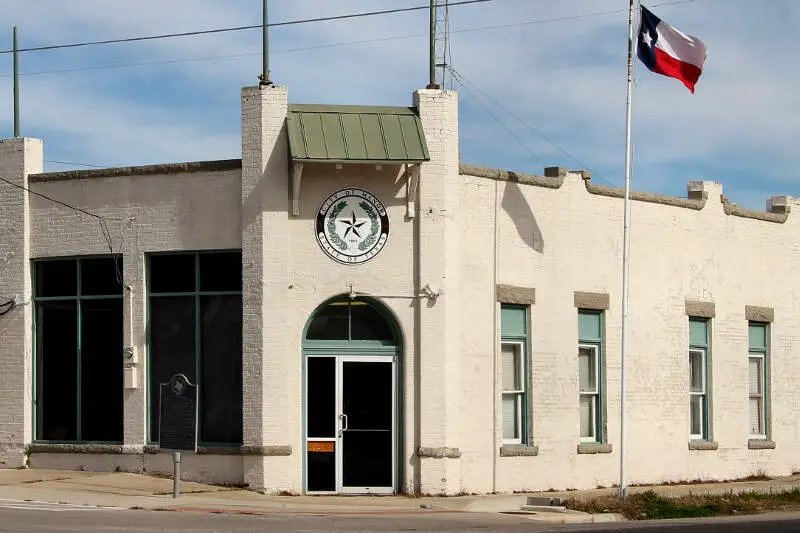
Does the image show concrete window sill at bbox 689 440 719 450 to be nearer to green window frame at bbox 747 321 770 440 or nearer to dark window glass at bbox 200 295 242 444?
green window frame at bbox 747 321 770 440

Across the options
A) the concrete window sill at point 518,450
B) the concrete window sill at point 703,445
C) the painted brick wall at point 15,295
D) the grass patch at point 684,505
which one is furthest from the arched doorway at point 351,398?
the concrete window sill at point 703,445

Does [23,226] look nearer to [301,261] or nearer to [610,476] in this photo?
[301,261]

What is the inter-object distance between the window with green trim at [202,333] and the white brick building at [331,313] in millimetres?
36

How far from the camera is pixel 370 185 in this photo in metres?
21.1

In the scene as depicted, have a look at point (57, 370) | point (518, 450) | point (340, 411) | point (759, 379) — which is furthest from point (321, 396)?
point (759, 379)

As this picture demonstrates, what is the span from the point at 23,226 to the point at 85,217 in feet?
3.91

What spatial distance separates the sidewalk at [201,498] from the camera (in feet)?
60.3

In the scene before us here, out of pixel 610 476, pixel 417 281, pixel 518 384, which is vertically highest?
pixel 417 281

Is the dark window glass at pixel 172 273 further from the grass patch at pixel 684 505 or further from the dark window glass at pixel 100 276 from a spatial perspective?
the grass patch at pixel 684 505

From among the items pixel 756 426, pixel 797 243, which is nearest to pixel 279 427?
pixel 756 426

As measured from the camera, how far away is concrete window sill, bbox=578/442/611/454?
23.5m

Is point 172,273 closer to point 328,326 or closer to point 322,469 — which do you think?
point 328,326

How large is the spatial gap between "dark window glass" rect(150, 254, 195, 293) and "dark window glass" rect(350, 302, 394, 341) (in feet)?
9.24

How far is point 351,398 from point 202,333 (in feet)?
9.10
